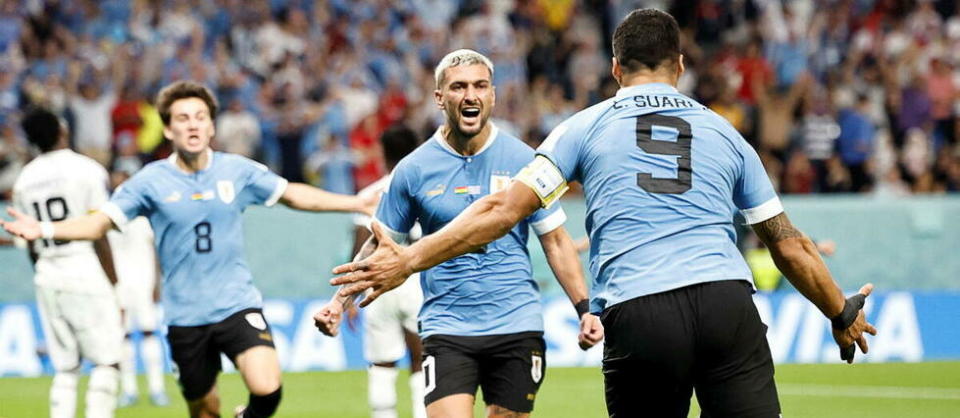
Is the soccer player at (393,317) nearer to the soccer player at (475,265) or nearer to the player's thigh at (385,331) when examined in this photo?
the player's thigh at (385,331)

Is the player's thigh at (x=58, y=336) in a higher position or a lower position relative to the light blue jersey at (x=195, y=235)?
lower

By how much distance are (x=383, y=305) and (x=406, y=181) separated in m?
3.62

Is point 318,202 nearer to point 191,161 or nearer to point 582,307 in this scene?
point 191,161

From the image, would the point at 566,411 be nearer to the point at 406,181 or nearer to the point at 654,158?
the point at 406,181

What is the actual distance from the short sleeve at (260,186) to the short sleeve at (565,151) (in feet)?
12.2

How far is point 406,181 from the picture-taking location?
7.27m

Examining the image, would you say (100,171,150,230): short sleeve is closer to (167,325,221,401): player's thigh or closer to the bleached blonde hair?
(167,325,221,401): player's thigh

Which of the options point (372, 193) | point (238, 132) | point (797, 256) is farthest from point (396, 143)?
point (238, 132)

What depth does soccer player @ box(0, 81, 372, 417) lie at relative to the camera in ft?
28.2

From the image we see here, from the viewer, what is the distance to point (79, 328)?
10.1 metres

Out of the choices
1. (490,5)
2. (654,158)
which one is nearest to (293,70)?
(490,5)

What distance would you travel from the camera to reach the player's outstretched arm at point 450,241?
5.46 m

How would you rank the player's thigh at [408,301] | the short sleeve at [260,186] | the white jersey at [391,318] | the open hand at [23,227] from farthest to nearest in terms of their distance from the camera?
the player's thigh at [408,301], the white jersey at [391,318], the short sleeve at [260,186], the open hand at [23,227]

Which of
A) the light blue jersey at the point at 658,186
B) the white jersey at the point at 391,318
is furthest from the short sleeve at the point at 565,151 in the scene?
the white jersey at the point at 391,318
